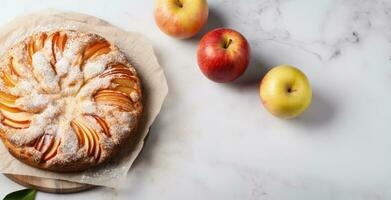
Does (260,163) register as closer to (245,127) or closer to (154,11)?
(245,127)

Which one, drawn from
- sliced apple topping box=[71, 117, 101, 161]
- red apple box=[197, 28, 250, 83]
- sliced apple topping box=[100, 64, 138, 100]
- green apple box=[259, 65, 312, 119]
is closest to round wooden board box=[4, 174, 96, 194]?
sliced apple topping box=[71, 117, 101, 161]

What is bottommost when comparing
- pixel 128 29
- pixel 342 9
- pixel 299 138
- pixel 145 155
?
pixel 145 155

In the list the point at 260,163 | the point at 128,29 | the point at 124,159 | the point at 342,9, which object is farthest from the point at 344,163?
the point at 128,29

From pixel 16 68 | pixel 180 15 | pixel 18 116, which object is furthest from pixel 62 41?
pixel 180 15

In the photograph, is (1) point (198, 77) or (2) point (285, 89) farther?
(1) point (198, 77)

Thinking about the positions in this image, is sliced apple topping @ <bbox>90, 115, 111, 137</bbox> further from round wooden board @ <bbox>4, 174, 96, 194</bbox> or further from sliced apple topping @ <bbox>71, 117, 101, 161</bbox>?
round wooden board @ <bbox>4, 174, 96, 194</bbox>

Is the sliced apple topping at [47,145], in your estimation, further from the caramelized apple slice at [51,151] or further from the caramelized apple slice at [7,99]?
the caramelized apple slice at [7,99]

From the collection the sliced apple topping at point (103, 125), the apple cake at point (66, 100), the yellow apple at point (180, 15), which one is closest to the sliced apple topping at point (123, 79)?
the apple cake at point (66, 100)

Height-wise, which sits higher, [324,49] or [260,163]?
[324,49]
